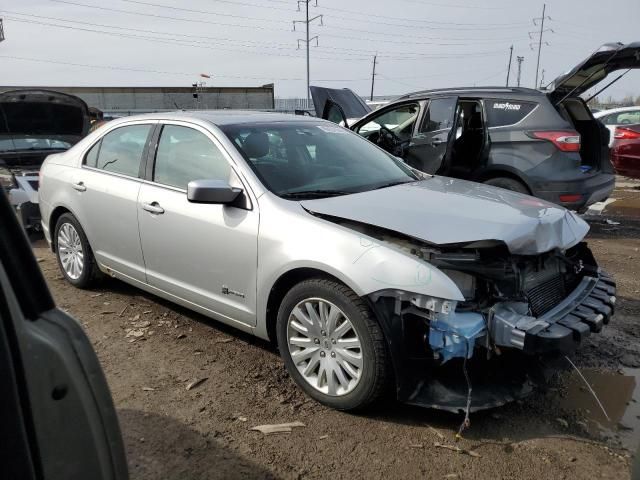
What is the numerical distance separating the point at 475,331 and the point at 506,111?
4703 mm

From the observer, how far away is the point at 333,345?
9.91 ft

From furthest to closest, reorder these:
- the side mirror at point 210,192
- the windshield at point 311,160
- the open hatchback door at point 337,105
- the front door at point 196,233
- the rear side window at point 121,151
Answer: the open hatchback door at point 337,105, the rear side window at point 121,151, the windshield at point 311,160, the front door at point 196,233, the side mirror at point 210,192

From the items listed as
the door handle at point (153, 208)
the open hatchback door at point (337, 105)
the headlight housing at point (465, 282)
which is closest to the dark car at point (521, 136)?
the open hatchback door at point (337, 105)

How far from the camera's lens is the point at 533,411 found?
122 inches

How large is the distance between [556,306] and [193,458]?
2182 mm

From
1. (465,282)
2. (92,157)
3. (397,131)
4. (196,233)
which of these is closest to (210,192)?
(196,233)

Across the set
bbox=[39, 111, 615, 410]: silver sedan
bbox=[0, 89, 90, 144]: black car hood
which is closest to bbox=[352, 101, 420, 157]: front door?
bbox=[39, 111, 615, 410]: silver sedan

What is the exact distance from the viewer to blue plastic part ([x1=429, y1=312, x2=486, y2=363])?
270cm

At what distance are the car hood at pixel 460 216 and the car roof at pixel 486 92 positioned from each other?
3324 millimetres

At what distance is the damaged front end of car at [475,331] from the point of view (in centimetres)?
271

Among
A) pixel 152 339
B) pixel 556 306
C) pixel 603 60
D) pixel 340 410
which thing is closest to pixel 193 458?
pixel 340 410

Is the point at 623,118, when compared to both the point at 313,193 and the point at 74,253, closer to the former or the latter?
the point at 313,193

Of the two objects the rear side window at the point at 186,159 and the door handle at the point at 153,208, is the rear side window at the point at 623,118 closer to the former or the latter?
the rear side window at the point at 186,159

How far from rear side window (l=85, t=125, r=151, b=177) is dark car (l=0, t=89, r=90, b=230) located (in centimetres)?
222
